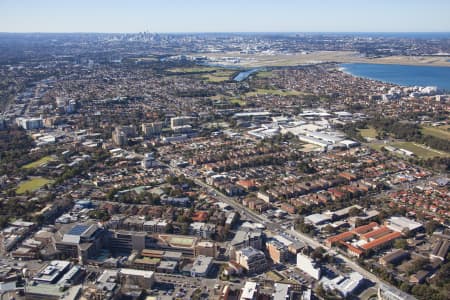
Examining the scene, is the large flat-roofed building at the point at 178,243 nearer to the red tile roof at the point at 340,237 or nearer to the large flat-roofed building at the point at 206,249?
the large flat-roofed building at the point at 206,249

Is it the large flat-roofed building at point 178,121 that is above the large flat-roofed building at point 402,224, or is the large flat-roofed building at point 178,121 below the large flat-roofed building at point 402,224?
above

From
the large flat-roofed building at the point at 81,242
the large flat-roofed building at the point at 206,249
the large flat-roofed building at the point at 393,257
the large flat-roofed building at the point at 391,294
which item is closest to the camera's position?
the large flat-roofed building at the point at 391,294

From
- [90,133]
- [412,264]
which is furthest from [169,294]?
[90,133]

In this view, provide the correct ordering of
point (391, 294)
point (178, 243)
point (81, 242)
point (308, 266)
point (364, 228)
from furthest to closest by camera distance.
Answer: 1. point (364, 228)
2. point (178, 243)
3. point (81, 242)
4. point (308, 266)
5. point (391, 294)

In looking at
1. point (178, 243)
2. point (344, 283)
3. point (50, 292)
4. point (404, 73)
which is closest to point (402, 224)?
point (344, 283)

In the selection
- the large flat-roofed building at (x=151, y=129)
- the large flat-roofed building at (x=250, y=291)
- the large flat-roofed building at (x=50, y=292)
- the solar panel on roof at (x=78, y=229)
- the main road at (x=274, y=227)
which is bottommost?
the main road at (x=274, y=227)

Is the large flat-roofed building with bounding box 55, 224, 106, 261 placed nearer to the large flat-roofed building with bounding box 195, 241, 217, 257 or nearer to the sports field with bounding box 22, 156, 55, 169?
the large flat-roofed building with bounding box 195, 241, 217, 257

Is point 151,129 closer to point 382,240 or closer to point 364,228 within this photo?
point 364,228

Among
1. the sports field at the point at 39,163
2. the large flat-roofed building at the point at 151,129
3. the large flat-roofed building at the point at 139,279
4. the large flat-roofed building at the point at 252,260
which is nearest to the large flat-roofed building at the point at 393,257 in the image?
the large flat-roofed building at the point at 252,260
